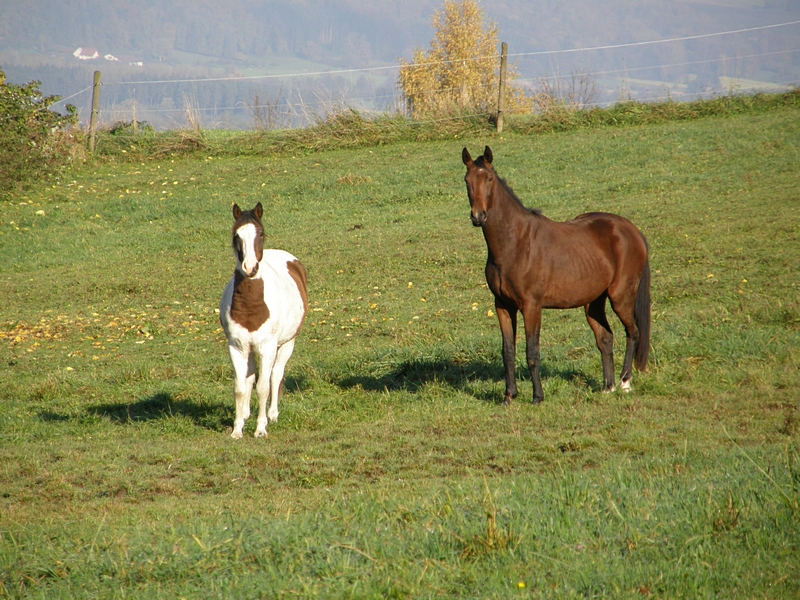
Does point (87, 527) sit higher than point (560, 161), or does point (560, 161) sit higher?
point (560, 161)

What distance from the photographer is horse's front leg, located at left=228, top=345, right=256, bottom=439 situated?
7.67 m

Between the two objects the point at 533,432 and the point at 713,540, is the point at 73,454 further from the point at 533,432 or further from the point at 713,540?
the point at 713,540

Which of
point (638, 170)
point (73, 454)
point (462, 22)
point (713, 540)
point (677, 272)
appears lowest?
point (73, 454)

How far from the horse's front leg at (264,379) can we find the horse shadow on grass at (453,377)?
1.62 m

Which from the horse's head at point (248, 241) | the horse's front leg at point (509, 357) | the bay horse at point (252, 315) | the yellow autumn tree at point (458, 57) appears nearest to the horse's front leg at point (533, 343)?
the horse's front leg at point (509, 357)

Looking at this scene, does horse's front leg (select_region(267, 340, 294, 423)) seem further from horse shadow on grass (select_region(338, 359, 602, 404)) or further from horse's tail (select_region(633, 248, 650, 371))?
horse's tail (select_region(633, 248, 650, 371))

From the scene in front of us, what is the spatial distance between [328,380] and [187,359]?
2461mm

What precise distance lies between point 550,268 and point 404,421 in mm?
2141

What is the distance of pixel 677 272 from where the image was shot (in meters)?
13.3

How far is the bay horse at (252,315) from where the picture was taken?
720 cm

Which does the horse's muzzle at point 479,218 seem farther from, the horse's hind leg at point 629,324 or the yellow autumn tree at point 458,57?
the yellow autumn tree at point 458,57

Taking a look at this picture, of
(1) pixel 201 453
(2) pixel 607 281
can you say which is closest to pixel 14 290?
(1) pixel 201 453

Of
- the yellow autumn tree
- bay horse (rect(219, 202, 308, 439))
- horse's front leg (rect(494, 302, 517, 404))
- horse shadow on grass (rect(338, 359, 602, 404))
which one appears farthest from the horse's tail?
the yellow autumn tree

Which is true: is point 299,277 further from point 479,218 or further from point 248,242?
point 479,218
